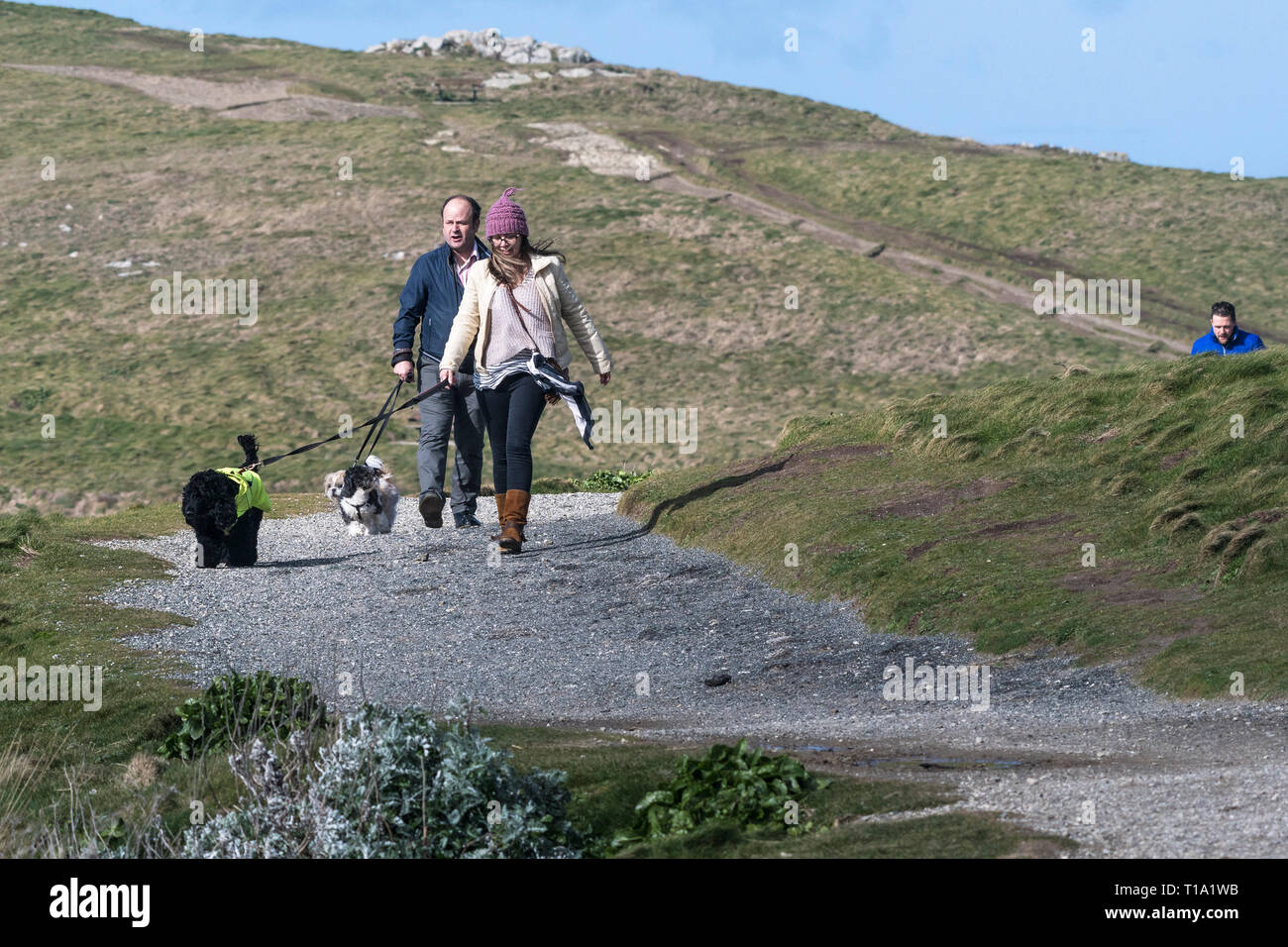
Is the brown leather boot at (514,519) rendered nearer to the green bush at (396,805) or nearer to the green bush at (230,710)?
the green bush at (230,710)

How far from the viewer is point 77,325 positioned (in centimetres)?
4972

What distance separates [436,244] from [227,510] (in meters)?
40.6

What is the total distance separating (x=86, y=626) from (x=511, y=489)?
4.84m

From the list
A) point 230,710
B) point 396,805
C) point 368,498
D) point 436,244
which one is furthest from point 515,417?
point 436,244

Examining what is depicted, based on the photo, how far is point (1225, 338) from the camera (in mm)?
18234

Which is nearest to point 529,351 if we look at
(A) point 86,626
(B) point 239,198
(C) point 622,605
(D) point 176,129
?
(C) point 622,605

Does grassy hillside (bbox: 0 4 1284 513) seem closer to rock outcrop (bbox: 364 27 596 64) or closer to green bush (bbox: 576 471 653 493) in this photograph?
green bush (bbox: 576 471 653 493)

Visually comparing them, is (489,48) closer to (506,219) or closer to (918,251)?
(918,251)

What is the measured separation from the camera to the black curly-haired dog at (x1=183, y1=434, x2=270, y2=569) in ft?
50.7

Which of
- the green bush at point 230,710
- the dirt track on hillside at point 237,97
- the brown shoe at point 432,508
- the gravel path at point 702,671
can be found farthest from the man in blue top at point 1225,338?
the dirt track on hillside at point 237,97

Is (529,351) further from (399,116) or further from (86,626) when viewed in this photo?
(399,116)

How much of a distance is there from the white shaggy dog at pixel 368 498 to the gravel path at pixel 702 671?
35 cm

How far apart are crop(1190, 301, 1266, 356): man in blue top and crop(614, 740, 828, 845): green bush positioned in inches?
523

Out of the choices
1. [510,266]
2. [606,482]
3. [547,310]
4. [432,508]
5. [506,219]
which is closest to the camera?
[506,219]
